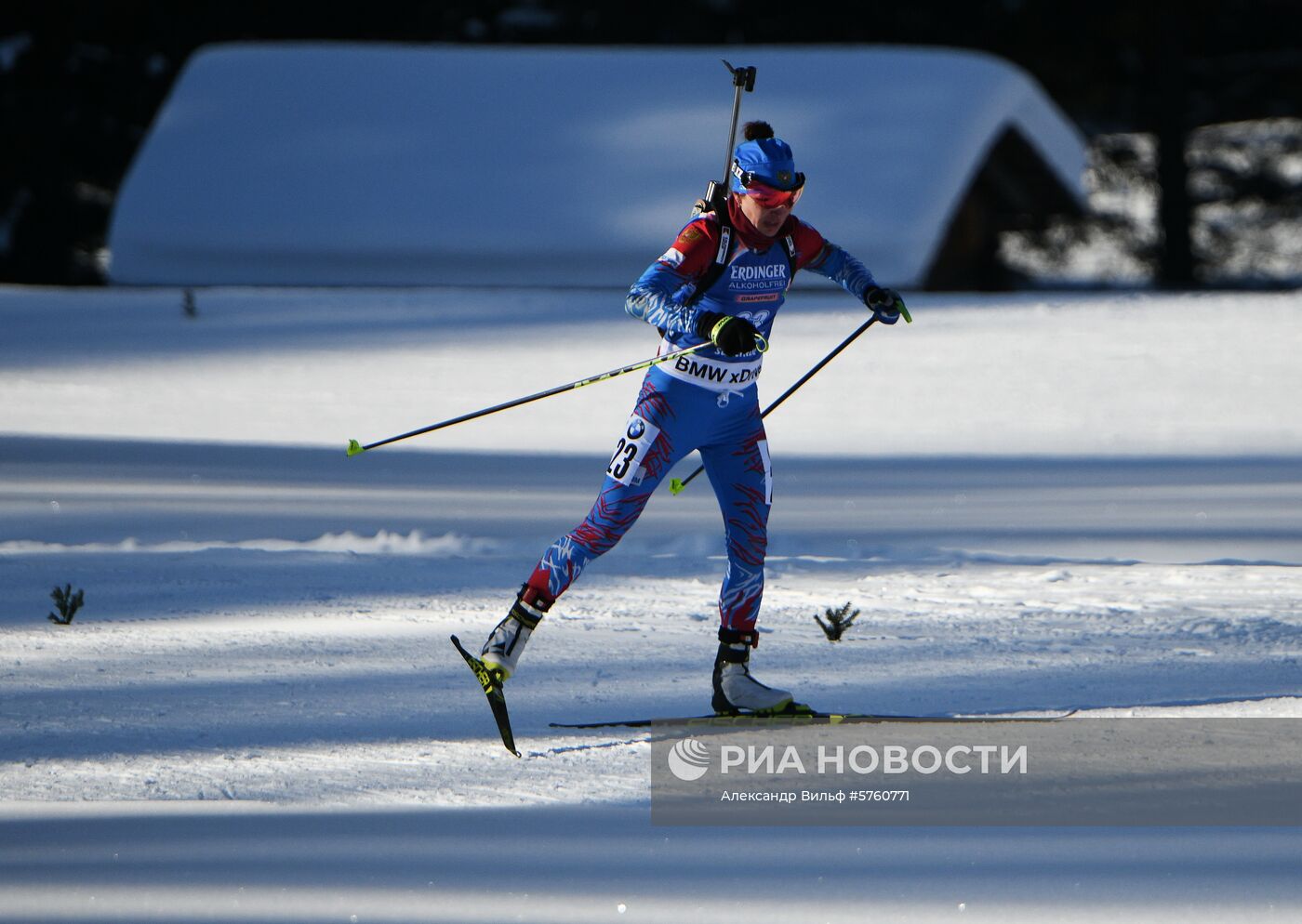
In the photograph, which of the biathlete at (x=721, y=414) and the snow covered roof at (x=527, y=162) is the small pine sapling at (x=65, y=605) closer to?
the biathlete at (x=721, y=414)

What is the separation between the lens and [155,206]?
21125 millimetres

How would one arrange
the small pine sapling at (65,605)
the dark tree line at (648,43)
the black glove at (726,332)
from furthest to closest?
1. the dark tree line at (648,43)
2. the small pine sapling at (65,605)
3. the black glove at (726,332)

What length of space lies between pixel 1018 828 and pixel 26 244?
2935cm

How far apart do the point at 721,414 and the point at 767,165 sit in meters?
0.82

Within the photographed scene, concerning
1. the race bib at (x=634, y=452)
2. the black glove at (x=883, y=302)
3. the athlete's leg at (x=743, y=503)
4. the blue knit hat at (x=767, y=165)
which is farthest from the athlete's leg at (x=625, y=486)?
the black glove at (x=883, y=302)

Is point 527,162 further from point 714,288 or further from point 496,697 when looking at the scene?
point 496,697

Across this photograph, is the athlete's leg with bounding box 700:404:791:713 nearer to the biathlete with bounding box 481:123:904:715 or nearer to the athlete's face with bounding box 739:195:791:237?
the biathlete with bounding box 481:123:904:715

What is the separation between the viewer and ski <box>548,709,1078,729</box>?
18.2ft

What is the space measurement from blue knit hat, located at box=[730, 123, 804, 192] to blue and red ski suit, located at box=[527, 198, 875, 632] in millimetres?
144

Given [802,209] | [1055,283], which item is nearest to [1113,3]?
[1055,283]

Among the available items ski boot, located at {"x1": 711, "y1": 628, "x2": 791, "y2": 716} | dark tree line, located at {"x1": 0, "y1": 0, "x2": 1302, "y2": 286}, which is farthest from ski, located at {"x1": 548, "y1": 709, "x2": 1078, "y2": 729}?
dark tree line, located at {"x1": 0, "y1": 0, "x2": 1302, "y2": 286}

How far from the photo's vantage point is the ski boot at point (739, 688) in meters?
5.62

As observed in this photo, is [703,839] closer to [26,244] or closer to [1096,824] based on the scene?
[1096,824]

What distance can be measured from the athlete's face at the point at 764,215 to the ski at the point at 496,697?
1.68 metres
